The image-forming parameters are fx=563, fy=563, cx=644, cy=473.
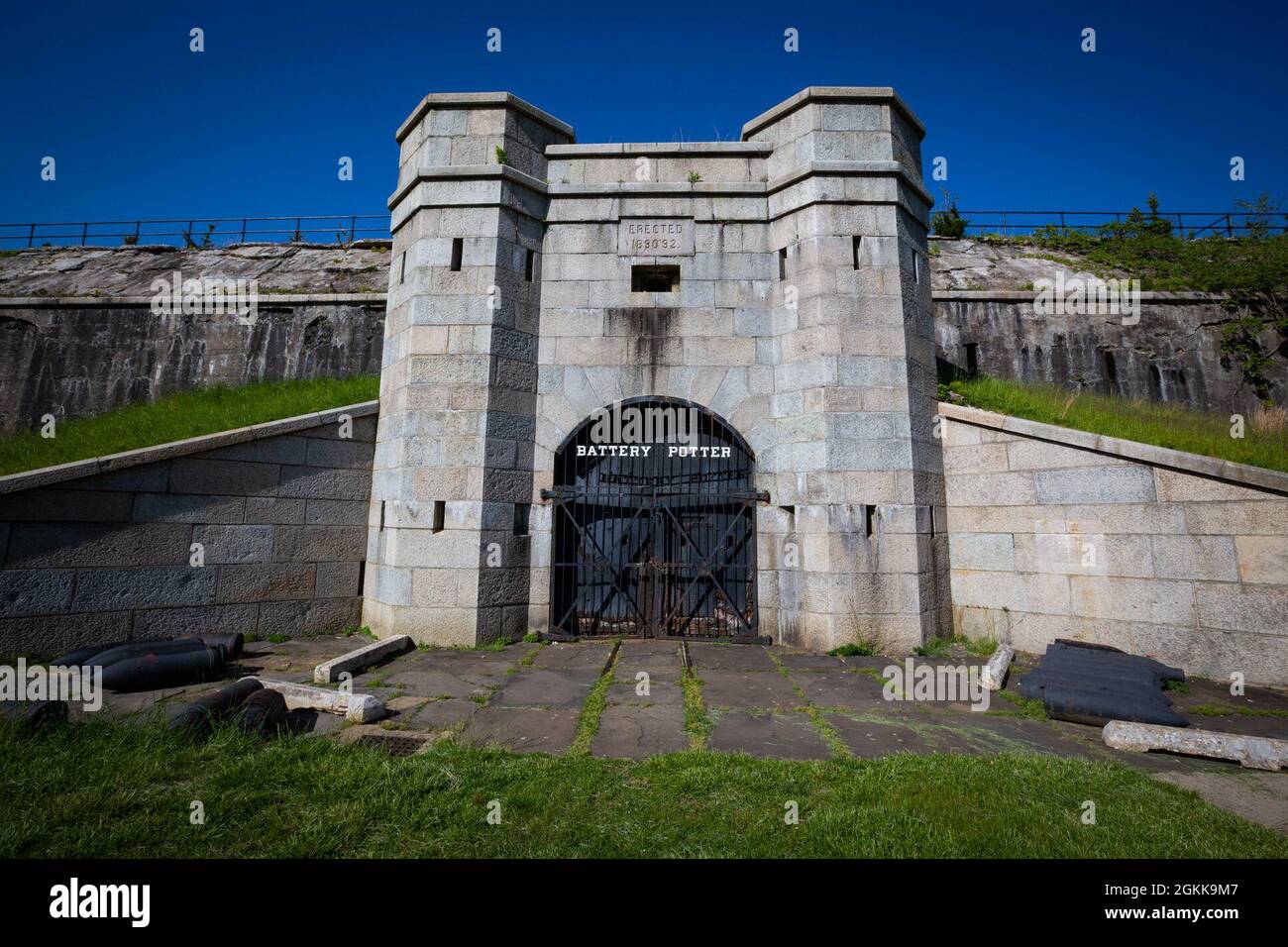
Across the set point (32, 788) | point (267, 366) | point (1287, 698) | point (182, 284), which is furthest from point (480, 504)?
point (182, 284)

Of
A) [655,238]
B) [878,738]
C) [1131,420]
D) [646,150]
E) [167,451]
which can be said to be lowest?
[878,738]

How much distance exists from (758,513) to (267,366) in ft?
37.1

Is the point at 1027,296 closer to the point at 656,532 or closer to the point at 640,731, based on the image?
the point at 656,532

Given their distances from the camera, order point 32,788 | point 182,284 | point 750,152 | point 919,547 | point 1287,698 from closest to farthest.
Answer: point 32,788
point 1287,698
point 919,547
point 750,152
point 182,284

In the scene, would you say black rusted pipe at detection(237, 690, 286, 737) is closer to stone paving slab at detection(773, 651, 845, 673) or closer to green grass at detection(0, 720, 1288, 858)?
green grass at detection(0, 720, 1288, 858)

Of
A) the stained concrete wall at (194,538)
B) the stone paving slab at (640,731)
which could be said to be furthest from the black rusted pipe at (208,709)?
the stained concrete wall at (194,538)

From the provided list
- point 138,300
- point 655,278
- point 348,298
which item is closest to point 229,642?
point 655,278

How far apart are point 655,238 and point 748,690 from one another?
689cm

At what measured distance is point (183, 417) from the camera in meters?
9.41

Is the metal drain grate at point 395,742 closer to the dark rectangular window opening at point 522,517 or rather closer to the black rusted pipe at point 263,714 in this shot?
the black rusted pipe at point 263,714

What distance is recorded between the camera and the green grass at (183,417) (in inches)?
305
